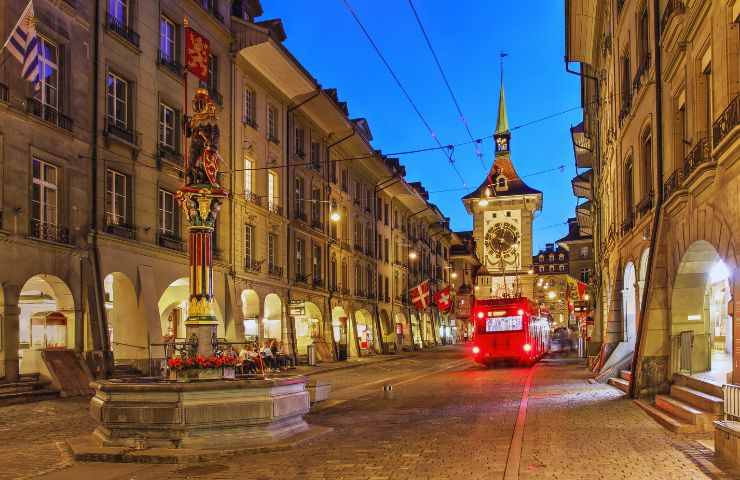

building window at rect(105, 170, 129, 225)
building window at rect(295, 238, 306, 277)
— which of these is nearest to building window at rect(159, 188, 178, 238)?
building window at rect(105, 170, 129, 225)

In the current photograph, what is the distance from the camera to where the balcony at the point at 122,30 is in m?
26.4

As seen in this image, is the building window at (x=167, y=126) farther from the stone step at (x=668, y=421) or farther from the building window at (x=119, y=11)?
the stone step at (x=668, y=421)

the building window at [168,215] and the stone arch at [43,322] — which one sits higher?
the building window at [168,215]

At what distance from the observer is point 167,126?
30.2 metres

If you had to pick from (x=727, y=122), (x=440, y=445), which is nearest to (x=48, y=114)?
(x=440, y=445)

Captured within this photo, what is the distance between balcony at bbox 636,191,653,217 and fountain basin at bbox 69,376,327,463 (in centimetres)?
1231

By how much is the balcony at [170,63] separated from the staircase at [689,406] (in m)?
21.0

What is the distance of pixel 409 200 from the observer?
227 feet

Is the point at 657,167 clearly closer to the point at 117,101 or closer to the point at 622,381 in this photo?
the point at 622,381

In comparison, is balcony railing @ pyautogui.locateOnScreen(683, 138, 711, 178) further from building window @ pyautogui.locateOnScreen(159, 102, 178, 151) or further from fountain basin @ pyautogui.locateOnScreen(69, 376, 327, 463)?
building window @ pyautogui.locateOnScreen(159, 102, 178, 151)

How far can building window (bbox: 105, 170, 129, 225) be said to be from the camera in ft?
86.2

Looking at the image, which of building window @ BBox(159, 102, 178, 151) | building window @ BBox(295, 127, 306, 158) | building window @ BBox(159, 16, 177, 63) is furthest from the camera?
building window @ BBox(295, 127, 306, 158)

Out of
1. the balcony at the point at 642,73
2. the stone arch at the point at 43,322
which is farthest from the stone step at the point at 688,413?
the stone arch at the point at 43,322

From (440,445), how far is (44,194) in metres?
16.1
